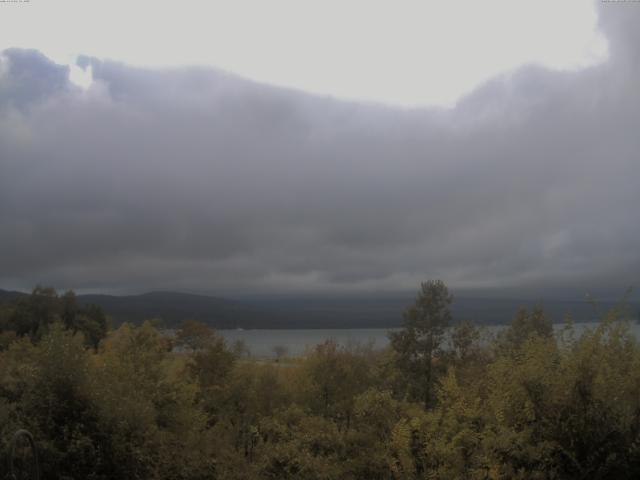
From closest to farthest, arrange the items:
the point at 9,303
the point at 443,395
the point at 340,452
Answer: the point at 443,395
the point at 340,452
the point at 9,303

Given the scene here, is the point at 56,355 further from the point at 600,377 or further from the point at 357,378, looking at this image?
the point at 357,378

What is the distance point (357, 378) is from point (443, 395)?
2008cm

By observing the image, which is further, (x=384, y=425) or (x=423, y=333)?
(x=423, y=333)

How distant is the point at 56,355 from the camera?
36.7 feet

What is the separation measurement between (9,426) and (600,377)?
9.01 metres

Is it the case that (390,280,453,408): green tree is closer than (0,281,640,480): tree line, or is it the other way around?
(0,281,640,480): tree line

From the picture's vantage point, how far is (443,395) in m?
10.2

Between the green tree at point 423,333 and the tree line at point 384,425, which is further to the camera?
the green tree at point 423,333

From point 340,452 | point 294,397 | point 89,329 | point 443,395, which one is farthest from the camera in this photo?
point 89,329

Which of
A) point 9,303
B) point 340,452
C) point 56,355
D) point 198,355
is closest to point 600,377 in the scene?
point 340,452

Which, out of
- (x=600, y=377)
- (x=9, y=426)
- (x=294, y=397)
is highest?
(x=600, y=377)

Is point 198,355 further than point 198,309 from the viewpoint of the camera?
No

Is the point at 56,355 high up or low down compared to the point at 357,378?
up

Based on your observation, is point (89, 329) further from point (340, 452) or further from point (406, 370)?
point (340, 452)
